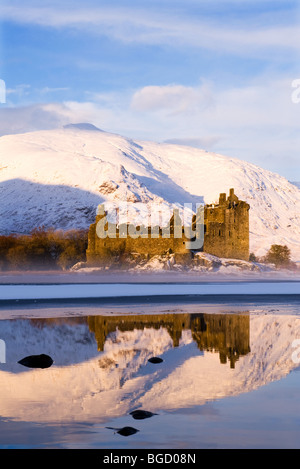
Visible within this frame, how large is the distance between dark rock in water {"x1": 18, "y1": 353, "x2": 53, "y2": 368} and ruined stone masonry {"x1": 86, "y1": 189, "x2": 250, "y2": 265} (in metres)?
62.7

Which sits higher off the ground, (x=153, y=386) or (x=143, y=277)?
(x=143, y=277)

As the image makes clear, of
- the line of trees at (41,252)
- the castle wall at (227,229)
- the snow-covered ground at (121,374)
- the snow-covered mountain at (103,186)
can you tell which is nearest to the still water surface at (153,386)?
the snow-covered ground at (121,374)

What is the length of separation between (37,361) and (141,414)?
17.6ft

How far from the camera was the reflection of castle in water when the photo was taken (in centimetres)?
1898

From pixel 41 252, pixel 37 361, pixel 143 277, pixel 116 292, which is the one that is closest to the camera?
pixel 37 361

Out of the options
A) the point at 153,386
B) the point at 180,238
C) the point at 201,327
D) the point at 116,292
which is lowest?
the point at 153,386

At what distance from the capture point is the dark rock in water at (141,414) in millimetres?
11336

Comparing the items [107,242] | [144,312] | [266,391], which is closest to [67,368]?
[266,391]

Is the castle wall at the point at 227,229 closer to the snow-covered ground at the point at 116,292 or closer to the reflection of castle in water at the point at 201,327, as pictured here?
the snow-covered ground at the point at 116,292

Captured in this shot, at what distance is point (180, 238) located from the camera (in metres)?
80.4

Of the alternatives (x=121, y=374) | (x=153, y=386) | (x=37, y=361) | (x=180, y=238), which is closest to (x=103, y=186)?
(x=180, y=238)

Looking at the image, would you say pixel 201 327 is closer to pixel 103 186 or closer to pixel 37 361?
pixel 37 361

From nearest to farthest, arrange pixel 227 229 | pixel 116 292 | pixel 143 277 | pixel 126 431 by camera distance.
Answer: pixel 126 431 → pixel 116 292 → pixel 143 277 → pixel 227 229
